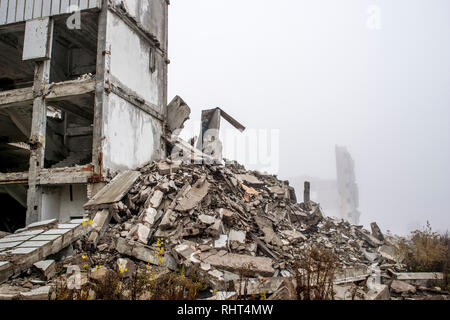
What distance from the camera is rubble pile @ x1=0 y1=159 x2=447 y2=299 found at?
5039 mm

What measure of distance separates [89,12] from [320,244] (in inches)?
387

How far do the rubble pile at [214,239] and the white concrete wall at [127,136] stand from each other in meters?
0.81

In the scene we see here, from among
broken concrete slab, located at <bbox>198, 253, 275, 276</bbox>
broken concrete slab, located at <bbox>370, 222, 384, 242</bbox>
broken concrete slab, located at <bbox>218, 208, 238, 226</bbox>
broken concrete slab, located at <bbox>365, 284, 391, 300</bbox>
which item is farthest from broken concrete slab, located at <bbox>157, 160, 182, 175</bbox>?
broken concrete slab, located at <bbox>370, 222, 384, 242</bbox>

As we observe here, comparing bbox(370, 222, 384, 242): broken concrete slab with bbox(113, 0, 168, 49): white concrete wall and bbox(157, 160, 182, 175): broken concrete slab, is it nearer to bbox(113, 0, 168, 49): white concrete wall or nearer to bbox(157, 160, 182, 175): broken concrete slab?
bbox(157, 160, 182, 175): broken concrete slab

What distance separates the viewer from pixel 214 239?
623 centimetres

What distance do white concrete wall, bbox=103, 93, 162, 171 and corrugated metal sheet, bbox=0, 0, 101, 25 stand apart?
9.83ft

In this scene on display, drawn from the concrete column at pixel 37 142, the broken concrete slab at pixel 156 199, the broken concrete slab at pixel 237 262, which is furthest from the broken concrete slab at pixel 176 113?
the broken concrete slab at pixel 237 262

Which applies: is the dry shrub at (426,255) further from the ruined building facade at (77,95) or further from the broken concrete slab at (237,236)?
the ruined building facade at (77,95)

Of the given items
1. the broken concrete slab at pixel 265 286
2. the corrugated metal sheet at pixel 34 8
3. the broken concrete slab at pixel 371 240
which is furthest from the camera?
the broken concrete slab at pixel 371 240

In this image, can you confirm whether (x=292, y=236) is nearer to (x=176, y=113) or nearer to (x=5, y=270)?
(x=5, y=270)

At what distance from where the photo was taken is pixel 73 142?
38.0 feet

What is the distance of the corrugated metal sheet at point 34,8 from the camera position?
30.0 ft

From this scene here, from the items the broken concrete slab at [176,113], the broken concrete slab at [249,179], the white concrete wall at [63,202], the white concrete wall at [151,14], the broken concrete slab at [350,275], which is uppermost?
the white concrete wall at [151,14]

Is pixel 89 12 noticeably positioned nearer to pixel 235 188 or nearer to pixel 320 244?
pixel 235 188
